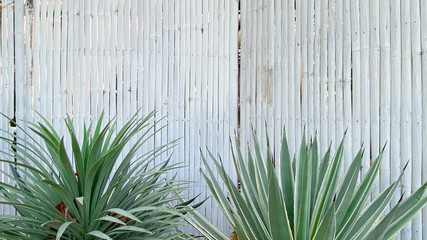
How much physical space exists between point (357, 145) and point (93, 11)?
2.26 metres

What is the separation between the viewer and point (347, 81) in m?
2.34

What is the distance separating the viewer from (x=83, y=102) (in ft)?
10.0

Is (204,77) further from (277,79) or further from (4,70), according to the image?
(4,70)

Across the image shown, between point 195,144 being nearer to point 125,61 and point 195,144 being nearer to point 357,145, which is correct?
point 125,61

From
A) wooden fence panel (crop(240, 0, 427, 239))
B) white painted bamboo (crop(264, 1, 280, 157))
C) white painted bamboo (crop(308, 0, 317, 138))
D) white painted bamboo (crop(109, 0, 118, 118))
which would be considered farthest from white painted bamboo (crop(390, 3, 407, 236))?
white painted bamboo (crop(109, 0, 118, 118))

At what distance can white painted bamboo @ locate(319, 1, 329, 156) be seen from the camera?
249 centimetres

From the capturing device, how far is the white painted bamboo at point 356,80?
2.27 metres

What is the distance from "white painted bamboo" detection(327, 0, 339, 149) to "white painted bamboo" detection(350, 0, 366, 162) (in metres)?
0.15

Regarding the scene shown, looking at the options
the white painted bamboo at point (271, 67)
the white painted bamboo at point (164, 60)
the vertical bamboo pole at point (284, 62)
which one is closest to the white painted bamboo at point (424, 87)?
the vertical bamboo pole at point (284, 62)

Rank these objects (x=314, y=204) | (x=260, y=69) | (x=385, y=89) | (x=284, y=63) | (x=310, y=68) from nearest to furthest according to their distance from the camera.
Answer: (x=314, y=204)
(x=385, y=89)
(x=310, y=68)
(x=284, y=63)
(x=260, y=69)

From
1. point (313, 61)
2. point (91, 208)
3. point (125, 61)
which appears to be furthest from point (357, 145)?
point (125, 61)

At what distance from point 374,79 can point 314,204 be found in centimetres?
85

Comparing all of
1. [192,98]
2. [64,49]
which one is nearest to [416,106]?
[192,98]

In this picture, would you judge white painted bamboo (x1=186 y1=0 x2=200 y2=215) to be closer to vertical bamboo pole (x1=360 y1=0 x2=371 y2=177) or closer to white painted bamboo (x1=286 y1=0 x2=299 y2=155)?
Result: white painted bamboo (x1=286 y1=0 x2=299 y2=155)
